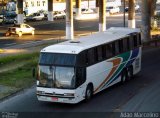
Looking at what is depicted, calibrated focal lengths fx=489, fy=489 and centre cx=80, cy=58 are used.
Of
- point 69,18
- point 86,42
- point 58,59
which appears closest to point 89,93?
point 58,59

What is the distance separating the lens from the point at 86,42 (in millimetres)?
23641

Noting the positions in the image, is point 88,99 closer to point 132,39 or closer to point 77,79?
point 77,79

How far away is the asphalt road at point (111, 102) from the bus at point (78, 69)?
0.40m

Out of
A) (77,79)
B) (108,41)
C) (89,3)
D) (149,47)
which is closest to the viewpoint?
(77,79)

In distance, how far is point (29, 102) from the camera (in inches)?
894

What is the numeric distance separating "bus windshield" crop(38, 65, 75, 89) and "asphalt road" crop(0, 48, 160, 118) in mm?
1015

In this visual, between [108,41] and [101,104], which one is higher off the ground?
[108,41]

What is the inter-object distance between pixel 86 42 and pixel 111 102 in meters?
3.28

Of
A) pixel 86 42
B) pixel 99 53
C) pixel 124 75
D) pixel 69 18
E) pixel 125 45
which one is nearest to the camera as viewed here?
pixel 86 42

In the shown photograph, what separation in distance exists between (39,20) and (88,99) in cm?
6656

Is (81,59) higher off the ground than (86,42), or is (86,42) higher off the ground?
(86,42)

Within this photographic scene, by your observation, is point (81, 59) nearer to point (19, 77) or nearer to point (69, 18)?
point (19, 77)

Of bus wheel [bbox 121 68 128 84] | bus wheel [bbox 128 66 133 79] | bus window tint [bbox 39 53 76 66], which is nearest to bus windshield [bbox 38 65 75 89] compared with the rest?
bus window tint [bbox 39 53 76 66]

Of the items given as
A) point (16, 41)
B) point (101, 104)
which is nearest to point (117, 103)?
point (101, 104)
